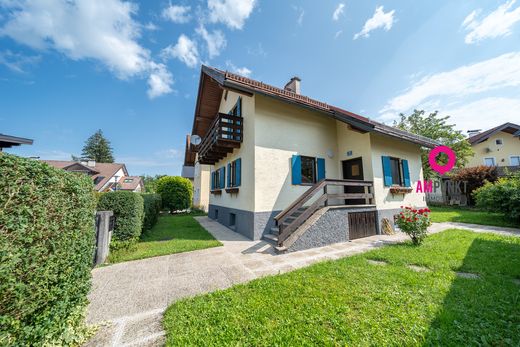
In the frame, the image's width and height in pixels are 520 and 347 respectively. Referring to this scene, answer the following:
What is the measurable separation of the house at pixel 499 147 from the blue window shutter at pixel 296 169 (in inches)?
1103

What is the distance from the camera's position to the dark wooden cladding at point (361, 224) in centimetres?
700

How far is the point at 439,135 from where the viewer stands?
58.5 ft

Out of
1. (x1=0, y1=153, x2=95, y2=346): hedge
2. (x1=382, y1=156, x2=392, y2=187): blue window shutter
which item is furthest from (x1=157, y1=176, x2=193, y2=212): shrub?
(x1=382, y1=156, x2=392, y2=187): blue window shutter

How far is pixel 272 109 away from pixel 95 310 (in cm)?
749

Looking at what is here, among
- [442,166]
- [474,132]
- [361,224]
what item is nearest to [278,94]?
[361,224]

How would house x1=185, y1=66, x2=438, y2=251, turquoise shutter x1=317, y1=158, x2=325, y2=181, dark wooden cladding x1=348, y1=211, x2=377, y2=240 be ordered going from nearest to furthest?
1. house x1=185, y1=66, x2=438, y2=251
2. dark wooden cladding x1=348, y1=211, x2=377, y2=240
3. turquoise shutter x1=317, y1=158, x2=325, y2=181

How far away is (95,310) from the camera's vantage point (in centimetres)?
Answer: 285

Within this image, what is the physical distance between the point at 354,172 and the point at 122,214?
9125 millimetres

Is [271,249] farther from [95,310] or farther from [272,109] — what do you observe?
[272,109]

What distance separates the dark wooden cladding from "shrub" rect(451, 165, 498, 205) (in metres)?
14.6

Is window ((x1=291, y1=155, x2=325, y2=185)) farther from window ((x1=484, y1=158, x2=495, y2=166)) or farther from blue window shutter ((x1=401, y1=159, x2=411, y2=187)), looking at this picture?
window ((x1=484, y1=158, x2=495, y2=166))

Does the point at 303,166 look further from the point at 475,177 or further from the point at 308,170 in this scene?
the point at 475,177

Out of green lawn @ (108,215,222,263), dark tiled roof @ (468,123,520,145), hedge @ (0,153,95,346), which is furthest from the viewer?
dark tiled roof @ (468,123,520,145)

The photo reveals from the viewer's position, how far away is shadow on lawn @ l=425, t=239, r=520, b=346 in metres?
2.13
